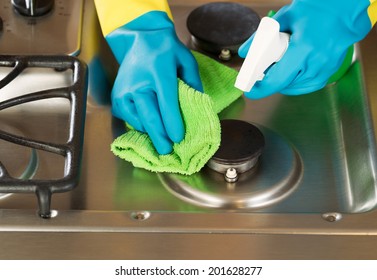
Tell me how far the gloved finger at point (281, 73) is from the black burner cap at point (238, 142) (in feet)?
0.27

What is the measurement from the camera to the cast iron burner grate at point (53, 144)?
1.03 metres

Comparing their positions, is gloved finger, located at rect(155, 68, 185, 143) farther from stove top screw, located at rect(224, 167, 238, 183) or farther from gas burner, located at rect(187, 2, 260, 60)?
gas burner, located at rect(187, 2, 260, 60)

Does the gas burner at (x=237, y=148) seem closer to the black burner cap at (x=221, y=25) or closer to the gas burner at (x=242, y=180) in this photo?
the gas burner at (x=242, y=180)

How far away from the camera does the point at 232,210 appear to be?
1155mm

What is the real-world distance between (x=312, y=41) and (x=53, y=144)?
0.40 meters

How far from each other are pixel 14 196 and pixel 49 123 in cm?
18

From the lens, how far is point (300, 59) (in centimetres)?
116

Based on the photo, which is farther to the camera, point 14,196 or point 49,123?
point 49,123

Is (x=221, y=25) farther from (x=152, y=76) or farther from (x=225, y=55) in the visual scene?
(x=152, y=76)

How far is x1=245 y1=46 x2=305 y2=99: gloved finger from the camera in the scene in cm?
114

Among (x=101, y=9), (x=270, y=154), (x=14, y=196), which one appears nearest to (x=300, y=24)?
(x=270, y=154)

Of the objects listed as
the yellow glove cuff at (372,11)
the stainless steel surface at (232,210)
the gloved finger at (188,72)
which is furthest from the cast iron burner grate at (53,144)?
the yellow glove cuff at (372,11)

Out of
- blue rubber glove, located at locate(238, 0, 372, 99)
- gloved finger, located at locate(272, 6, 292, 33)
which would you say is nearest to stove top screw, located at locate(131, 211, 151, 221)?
blue rubber glove, located at locate(238, 0, 372, 99)

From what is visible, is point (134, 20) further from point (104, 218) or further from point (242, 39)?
point (104, 218)
